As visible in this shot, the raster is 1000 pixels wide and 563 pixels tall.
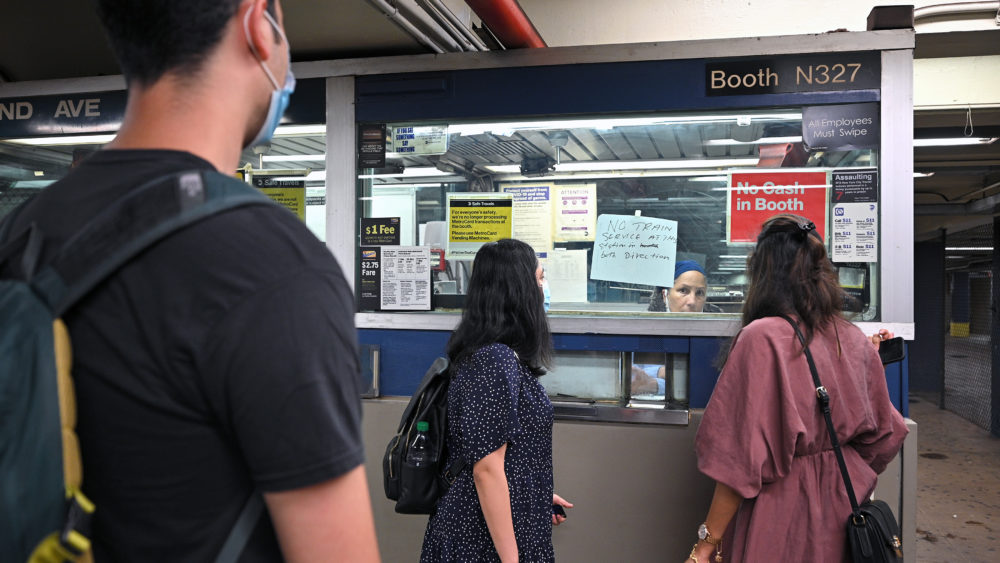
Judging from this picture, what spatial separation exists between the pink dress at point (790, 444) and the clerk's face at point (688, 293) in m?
1.08

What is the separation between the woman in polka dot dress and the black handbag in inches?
31.7

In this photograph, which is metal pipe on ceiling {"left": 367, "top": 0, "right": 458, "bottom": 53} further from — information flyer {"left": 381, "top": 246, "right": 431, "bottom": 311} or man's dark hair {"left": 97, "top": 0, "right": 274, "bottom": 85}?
man's dark hair {"left": 97, "top": 0, "right": 274, "bottom": 85}

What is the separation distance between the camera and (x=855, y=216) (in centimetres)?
297

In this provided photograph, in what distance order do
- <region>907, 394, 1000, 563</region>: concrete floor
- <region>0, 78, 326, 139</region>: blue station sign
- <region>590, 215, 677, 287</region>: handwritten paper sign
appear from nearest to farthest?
<region>590, 215, 677, 287</region>: handwritten paper sign, <region>0, 78, 326, 139</region>: blue station sign, <region>907, 394, 1000, 563</region>: concrete floor

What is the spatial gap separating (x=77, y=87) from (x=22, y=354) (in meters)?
3.74

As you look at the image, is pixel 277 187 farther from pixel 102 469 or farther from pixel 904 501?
pixel 904 501

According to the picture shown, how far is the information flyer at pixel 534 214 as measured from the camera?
10.8 ft

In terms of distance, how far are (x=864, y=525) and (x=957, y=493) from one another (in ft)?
20.0

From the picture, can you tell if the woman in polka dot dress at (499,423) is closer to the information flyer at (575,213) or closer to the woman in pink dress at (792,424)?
the woman in pink dress at (792,424)

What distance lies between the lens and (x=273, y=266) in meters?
0.71

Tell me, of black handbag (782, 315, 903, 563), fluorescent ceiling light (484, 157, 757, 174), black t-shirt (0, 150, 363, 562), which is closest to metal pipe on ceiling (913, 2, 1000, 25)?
fluorescent ceiling light (484, 157, 757, 174)

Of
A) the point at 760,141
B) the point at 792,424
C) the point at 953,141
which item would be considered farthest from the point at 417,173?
the point at 953,141

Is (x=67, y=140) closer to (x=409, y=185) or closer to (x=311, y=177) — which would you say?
(x=311, y=177)

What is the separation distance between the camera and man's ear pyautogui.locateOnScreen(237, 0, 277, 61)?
0.82m
